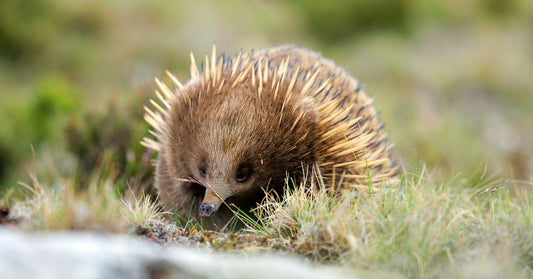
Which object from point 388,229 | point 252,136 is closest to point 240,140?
point 252,136

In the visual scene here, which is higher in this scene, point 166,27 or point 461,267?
point 166,27

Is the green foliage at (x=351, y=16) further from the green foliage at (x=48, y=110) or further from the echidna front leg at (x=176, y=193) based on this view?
the echidna front leg at (x=176, y=193)

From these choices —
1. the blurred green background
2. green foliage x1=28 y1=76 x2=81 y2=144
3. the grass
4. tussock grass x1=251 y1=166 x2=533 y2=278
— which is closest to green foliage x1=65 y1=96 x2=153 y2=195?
the blurred green background

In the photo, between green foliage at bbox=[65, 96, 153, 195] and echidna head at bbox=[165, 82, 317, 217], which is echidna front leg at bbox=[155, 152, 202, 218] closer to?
echidna head at bbox=[165, 82, 317, 217]

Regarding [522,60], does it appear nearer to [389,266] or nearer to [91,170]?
[91,170]

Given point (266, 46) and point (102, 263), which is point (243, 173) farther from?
point (266, 46)

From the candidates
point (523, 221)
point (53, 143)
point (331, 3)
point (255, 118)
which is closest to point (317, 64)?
point (255, 118)
